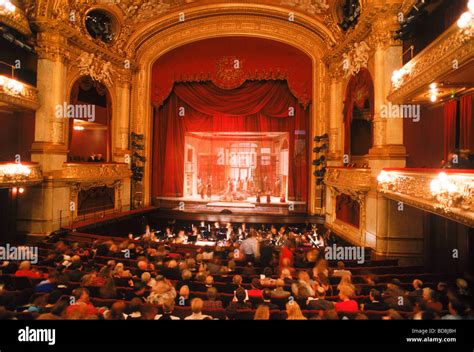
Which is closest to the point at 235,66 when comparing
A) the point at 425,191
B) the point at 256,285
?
the point at 425,191

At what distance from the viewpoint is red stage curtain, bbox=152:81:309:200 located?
1364 cm

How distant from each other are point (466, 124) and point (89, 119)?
11749 millimetres

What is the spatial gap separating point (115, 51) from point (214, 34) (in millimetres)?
4186

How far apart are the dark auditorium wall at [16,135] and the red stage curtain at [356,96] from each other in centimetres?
1030

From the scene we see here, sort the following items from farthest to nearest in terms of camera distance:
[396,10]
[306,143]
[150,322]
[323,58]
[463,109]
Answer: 1. [306,143]
2. [323,58]
3. [396,10]
4. [463,109]
5. [150,322]

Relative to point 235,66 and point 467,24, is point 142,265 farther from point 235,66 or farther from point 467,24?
point 235,66

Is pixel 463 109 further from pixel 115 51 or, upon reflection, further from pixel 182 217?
pixel 115 51

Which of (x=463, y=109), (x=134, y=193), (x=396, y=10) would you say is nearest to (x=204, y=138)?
(x=134, y=193)

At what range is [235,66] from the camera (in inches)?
528

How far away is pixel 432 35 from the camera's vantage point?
8156mm

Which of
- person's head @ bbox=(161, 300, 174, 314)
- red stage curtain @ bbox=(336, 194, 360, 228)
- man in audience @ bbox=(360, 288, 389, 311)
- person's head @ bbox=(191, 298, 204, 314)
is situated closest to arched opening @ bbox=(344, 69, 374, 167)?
red stage curtain @ bbox=(336, 194, 360, 228)

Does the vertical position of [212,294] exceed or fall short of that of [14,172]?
it falls short

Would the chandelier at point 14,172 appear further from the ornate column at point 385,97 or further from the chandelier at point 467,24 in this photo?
the chandelier at point 467,24

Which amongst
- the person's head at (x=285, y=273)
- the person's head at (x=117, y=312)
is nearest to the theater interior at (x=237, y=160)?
the person's head at (x=117, y=312)
